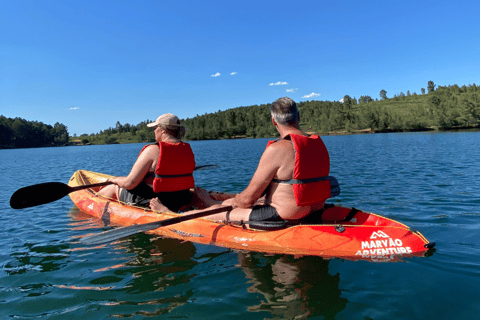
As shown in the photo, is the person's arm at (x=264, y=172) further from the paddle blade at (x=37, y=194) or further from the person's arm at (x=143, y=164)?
the paddle blade at (x=37, y=194)

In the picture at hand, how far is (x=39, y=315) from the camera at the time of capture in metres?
3.44

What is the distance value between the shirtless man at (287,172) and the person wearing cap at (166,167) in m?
1.91

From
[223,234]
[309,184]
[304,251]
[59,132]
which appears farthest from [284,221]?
[59,132]

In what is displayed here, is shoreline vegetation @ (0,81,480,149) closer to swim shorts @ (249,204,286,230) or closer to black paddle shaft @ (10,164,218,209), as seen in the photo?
black paddle shaft @ (10,164,218,209)

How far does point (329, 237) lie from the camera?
4.35 metres

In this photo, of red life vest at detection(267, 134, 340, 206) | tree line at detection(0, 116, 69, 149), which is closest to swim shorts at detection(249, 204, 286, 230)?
red life vest at detection(267, 134, 340, 206)

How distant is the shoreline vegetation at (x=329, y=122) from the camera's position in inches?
3930

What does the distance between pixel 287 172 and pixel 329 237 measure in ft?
3.96

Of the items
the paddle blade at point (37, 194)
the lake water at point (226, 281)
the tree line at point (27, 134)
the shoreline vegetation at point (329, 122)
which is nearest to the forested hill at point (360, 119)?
the shoreline vegetation at point (329, 122)

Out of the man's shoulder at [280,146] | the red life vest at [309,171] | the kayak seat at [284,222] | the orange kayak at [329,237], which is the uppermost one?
the man's shoulder at [280,146]

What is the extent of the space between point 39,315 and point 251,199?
2.97m

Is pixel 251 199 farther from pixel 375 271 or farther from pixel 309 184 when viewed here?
pixel 375 271

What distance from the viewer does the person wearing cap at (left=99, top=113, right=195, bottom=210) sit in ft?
19.1

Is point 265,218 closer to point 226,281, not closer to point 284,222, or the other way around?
point 284,222
